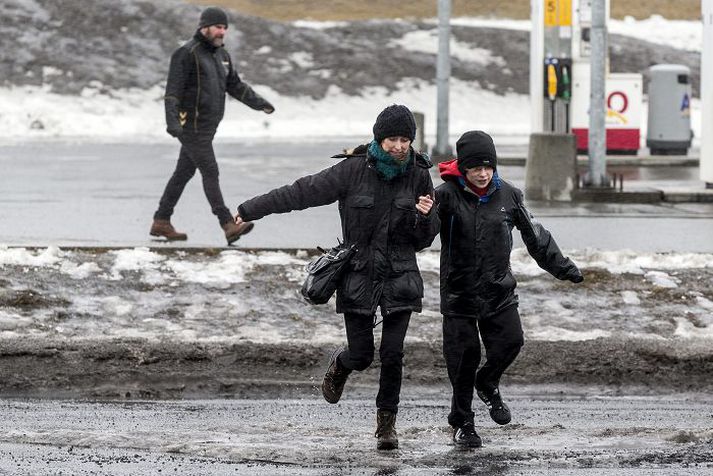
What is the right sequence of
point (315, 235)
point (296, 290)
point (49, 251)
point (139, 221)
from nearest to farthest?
point (296, 290) → point (49, 251) → point (315, 235) → point (139, 221)

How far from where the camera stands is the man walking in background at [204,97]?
12352mm

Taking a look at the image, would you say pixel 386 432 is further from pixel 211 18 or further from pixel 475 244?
pixel 211 18

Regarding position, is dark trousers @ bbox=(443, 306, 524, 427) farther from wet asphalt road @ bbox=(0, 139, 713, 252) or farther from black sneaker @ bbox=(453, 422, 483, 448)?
wet asphalt road @ bbox=(0, 139, 713, 252)

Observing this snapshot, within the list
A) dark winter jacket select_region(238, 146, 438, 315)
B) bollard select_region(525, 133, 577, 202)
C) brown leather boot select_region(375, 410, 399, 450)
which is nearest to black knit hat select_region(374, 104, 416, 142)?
dark winter jacket select_region(238, 146, 438, 315)

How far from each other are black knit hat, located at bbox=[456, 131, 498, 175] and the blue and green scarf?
0.24m

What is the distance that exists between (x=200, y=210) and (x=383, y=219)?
9.42m

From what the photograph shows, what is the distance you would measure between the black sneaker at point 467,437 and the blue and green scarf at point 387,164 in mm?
1172

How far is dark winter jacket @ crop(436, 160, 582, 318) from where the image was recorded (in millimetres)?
7277

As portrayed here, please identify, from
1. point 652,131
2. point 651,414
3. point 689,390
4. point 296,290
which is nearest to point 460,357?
point 651,414

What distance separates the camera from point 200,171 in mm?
12734

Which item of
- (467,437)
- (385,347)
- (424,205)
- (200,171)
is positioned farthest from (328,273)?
(200,171)

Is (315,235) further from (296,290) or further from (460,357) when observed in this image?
(460,357)

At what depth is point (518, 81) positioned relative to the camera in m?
42.5

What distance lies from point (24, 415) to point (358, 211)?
201 cm
